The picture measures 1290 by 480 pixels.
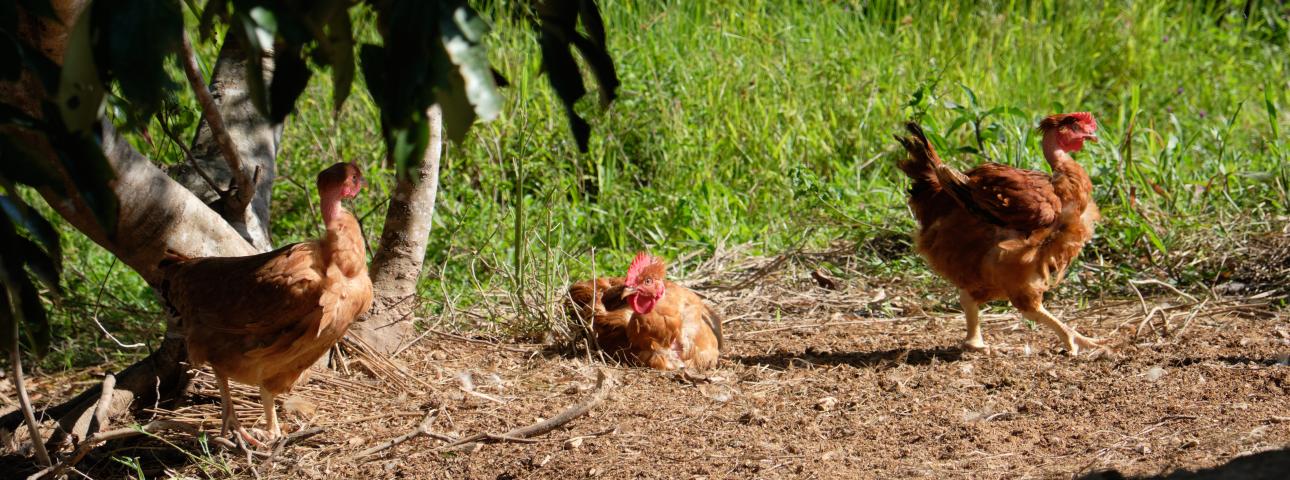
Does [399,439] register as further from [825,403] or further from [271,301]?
[825,403]

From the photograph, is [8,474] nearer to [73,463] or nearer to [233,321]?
[73,463]

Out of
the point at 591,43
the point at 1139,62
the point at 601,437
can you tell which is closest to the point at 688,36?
the point at 1139,62

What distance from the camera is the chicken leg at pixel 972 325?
4609 mm

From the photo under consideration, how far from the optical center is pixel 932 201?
15.5 feet

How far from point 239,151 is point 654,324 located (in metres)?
1.80

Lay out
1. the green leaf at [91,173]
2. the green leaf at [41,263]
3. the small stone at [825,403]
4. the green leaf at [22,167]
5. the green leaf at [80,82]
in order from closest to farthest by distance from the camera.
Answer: the green leaf at [80,82], the green leaf at [91,173], the green leaf at [22,167], the green leaf at [41,263], the small stone at [825,403]

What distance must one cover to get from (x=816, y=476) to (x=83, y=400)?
269cm

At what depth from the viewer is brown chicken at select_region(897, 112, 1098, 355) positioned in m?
4.43

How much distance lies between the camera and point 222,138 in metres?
3.49

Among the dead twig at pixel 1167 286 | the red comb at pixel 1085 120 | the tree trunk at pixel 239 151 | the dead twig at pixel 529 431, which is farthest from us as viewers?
the dead twig at pixel 1167 286

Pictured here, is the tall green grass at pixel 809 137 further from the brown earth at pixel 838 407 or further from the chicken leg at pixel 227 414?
the chicken leg at pixel 227 414

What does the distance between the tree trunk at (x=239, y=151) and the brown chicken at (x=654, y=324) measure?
4.39 feet

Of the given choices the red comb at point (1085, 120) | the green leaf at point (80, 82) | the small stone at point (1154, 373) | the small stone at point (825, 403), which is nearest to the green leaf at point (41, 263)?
the green leaf at point (80, 82)

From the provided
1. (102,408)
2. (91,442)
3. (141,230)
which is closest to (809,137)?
(141,230)
